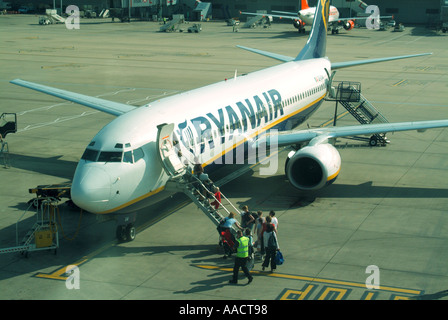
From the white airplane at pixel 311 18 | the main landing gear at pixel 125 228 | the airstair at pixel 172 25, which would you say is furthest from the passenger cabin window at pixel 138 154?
the airstair at pixel 172 25

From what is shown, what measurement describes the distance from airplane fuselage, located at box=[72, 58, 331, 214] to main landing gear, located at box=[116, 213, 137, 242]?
64 centimetres

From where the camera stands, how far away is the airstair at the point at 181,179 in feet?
71.5

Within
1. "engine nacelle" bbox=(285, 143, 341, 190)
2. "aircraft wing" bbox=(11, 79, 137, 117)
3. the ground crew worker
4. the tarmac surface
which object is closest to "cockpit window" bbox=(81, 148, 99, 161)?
the tarmac surface

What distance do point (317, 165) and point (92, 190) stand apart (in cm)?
1198

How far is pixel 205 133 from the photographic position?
81.3 feet

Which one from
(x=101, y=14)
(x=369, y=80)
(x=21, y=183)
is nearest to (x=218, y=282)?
(x=21, y=183)

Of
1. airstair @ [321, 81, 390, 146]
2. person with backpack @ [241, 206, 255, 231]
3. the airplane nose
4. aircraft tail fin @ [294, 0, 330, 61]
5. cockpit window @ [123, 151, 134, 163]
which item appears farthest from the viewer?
aircraft tail fin @ [294, 0, 330, 61]

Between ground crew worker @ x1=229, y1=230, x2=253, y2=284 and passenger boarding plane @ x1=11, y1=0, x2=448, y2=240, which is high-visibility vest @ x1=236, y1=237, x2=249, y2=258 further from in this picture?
passenger boarding plane @ x1=11, y1=0, x2=448, y2=240

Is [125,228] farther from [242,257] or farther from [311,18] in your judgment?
[311,18]

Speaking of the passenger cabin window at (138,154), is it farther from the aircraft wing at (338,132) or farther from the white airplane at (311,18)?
the white airplane at (311,18)

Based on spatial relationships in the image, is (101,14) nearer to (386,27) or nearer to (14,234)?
(386,27)

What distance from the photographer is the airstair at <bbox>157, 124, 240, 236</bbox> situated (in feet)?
71.5

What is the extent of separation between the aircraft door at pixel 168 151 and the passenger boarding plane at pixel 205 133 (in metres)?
0.04

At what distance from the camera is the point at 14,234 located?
2256cm
